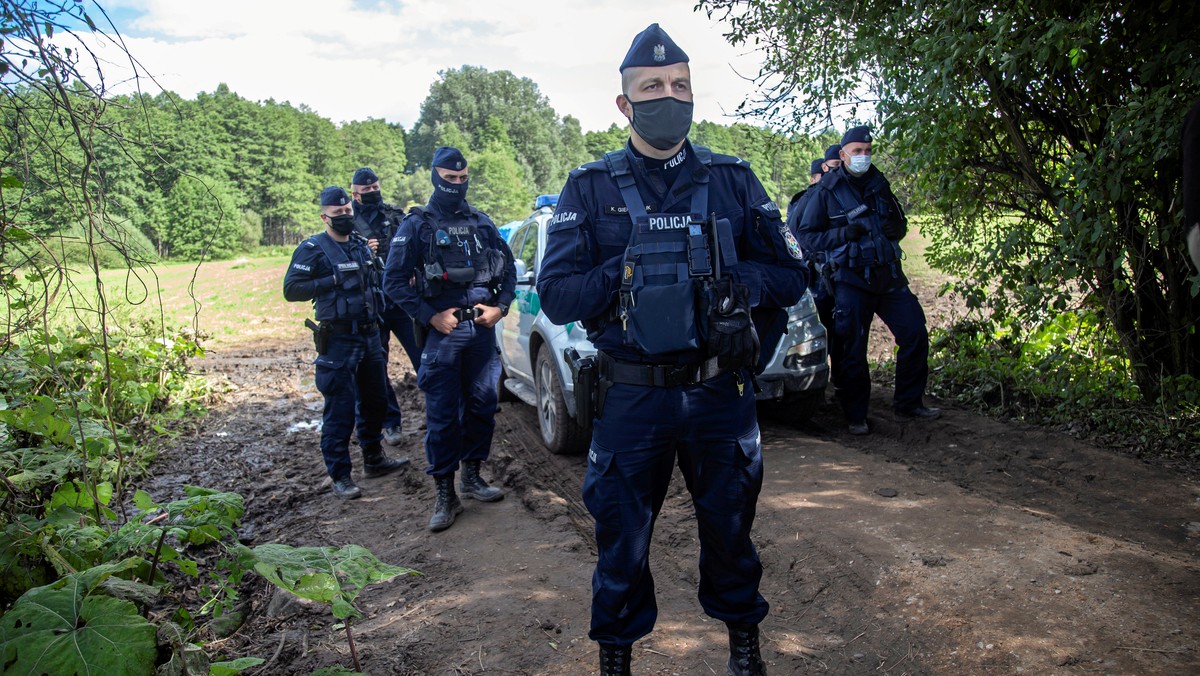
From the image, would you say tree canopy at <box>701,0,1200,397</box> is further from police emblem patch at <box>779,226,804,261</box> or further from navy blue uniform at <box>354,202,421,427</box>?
navy blue uniform at <box>354,202,421,427</box>

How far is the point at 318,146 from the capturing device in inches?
2803

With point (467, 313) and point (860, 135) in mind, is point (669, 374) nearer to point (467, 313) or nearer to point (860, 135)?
point (467, 313)

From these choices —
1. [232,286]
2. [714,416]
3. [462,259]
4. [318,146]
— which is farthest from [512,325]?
[318,146]

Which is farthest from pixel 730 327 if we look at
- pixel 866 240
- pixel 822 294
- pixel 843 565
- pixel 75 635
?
pixel 822 294

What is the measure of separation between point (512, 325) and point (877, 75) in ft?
12.8

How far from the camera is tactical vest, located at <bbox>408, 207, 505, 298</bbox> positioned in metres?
5.20

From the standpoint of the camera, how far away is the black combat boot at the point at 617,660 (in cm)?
284

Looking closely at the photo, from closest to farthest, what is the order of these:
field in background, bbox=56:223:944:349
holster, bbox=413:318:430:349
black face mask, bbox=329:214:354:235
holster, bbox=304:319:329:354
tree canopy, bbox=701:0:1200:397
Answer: tree canopy, bbox=701:0:1200:397 → holster, bbox=413:318:430:349 → holster, bbox=304:319:329:354 → black face mask, bbox=329:214:354:235 → field in background, bbox=56:223:944:349

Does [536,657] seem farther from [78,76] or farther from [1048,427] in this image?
[1048,427]

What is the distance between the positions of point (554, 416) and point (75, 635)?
408 cm

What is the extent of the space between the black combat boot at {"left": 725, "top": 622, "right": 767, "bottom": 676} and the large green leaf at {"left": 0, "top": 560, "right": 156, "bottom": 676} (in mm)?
1970

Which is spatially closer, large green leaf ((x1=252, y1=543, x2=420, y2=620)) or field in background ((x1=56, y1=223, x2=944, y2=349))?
large green leaf ((x1=252, y1=543, x2=420, y2=620))

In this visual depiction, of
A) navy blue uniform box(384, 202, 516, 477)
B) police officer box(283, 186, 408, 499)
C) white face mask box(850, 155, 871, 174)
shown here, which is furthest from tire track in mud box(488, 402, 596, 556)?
white face mask box(850, 155, 871, 174)

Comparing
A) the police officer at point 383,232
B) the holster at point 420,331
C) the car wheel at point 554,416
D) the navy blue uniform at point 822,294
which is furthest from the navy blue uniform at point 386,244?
the navy blue uniform at point 822,294
